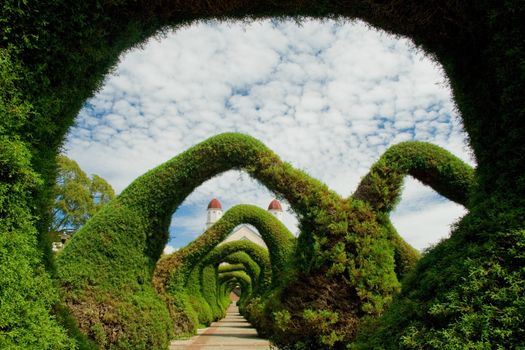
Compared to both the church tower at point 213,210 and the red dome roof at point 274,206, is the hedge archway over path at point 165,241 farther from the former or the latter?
the church tower at point 213,210

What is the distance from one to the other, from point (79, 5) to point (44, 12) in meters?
0.26

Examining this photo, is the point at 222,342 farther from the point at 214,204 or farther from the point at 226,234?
the point at 214,204

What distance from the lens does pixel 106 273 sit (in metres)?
6.12

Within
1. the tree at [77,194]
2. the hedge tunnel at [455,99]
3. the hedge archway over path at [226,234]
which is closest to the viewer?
the hedge tunnel at [455,99]

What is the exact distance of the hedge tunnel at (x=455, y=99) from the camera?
240 cm

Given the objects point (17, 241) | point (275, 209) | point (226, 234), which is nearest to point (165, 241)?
point (17, 241)

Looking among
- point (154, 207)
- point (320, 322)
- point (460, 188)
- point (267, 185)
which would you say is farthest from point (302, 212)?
point (460, 188)

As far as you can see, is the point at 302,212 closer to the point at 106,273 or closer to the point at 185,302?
the point at 106,273

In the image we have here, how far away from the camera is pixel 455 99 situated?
376 centimetres

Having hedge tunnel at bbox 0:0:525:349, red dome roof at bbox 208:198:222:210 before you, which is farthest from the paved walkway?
red dome roof at bbox 208:198:222:210

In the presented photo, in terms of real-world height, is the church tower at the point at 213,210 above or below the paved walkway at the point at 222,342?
above

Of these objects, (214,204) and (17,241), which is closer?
(17,241)

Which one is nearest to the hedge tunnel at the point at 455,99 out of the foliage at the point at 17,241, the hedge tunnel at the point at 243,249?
the foliage at the point at 17,241

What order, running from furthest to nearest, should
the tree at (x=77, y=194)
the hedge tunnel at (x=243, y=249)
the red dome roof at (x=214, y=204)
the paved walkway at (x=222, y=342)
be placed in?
the red dome roof at (x=214, y=204) → the tree at (x=77, y=194) → the hedge tunnel at (x=243, y=249) → the paved walkway at (x=222, y=342)
